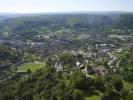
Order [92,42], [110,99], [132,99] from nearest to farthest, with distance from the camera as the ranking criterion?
[132,99] → [110,99] → [92,42]

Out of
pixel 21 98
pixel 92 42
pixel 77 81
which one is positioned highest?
pixel 77 81

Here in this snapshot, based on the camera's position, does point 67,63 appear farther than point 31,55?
No

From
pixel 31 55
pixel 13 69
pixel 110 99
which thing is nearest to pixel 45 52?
pixel 31 55

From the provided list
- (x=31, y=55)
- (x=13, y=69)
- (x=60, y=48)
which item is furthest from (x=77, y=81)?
(x=60, y=48)

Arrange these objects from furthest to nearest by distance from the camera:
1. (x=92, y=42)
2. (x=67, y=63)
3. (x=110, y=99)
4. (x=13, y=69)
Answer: (x=92, y=42) → (x=13, y=69) → (x=67, y=63) → (x=110, y=99)

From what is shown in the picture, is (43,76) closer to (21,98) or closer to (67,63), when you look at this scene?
(21,98)

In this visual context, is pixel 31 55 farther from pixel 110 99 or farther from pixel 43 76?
pixel 110 99

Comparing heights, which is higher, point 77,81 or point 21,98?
point 77,81

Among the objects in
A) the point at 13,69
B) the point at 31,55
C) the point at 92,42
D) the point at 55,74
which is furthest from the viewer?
the point at 92,42

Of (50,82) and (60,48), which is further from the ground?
(50,82)
